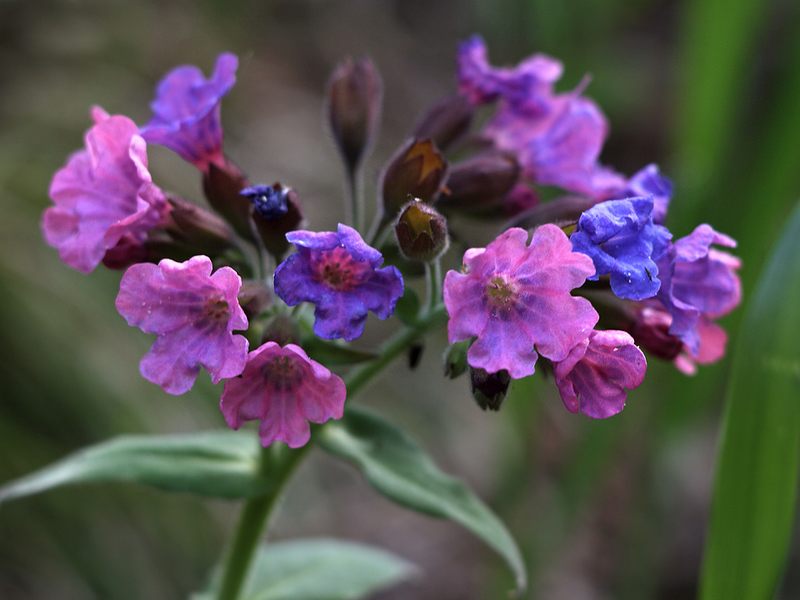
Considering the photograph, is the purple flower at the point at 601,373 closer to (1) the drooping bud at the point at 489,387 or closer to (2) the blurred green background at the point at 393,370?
(1) the drooping bud at the point at 489,387

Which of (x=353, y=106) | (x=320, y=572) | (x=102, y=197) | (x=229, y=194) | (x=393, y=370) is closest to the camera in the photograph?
(x=102, y=197)

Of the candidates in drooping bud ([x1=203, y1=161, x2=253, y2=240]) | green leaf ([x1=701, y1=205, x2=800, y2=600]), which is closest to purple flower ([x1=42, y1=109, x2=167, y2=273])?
drooping bud ([x1=203, y1=161, x2=253, y2=240])

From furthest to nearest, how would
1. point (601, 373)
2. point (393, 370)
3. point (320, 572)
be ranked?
point (393, 370) → point (320, 572) → point (601, 373)

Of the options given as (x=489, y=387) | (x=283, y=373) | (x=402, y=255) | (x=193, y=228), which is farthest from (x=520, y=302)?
(x=193, y=228)

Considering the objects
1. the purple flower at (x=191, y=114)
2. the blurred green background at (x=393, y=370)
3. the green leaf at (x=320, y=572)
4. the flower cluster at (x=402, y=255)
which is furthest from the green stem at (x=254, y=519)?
the blurred green background at (x=393, y=370)

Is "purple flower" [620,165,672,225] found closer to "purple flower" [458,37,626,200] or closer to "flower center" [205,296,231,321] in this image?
"purple flower" [458,37,626,200]

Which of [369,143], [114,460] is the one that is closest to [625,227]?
[369,143]

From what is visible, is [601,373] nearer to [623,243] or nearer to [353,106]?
[623,243]
